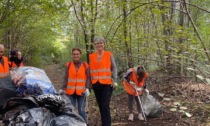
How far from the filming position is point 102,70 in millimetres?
4844

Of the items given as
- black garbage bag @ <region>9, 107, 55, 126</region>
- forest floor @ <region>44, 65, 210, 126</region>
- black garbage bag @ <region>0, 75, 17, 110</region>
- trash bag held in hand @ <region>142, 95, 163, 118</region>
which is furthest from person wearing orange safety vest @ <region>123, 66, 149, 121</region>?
black garbage bag @ <region>9, 107, 55, 126</region>

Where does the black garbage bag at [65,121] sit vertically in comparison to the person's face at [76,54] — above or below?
below

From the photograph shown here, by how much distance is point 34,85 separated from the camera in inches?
167

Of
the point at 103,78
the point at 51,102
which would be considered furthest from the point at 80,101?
the point at 51,102

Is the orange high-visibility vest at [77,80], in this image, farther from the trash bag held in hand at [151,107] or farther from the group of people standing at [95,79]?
the trash bag held in hand at [151,107]

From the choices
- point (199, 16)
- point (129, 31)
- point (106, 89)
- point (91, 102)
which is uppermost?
point (199, 16)

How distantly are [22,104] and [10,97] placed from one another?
1.61 feet

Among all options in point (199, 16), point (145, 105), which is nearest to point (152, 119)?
point (145, 105)

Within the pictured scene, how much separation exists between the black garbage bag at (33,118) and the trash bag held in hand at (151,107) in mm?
2709

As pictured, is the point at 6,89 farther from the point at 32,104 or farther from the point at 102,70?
the point at 102,70

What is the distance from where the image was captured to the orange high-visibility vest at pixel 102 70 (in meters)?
4.79

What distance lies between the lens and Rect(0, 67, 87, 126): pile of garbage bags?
3426 mm

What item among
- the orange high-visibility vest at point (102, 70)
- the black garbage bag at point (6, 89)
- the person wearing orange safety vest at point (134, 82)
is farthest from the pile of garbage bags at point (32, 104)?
the person wearing orange safety vest at point (134, 82)

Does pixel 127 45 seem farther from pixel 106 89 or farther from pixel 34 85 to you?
pixel 34 85
